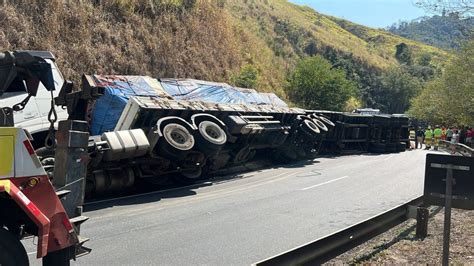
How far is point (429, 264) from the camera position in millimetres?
6668

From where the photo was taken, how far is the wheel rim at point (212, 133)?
1379cm

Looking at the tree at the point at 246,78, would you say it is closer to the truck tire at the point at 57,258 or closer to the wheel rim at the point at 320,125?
the wheel rim at the point at 320,125

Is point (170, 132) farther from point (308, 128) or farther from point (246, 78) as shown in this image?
point (246, 78)

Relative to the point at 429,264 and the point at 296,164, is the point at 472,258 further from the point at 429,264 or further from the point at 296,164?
the point at 296,164

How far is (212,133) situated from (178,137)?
153 centimetres

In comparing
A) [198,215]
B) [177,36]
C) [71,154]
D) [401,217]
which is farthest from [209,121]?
[177,36]

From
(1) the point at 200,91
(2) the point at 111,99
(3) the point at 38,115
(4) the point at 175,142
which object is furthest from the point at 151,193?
(1) the point at 200,91

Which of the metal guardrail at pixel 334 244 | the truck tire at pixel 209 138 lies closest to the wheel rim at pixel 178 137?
the truck tire at pixel 209 138

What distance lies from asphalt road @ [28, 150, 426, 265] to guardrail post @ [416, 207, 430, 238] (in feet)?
4.19

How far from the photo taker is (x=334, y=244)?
5.48m

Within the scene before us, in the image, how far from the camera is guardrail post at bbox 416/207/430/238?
8.09 m

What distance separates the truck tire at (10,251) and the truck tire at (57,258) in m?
0.53

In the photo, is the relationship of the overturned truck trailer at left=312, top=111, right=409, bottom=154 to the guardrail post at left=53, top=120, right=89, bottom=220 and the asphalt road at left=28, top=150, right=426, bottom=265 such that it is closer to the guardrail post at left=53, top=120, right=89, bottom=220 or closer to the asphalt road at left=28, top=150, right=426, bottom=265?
the asphalt road at left=28, top=150, right=426, bottom=265

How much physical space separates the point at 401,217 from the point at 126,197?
6.34m
